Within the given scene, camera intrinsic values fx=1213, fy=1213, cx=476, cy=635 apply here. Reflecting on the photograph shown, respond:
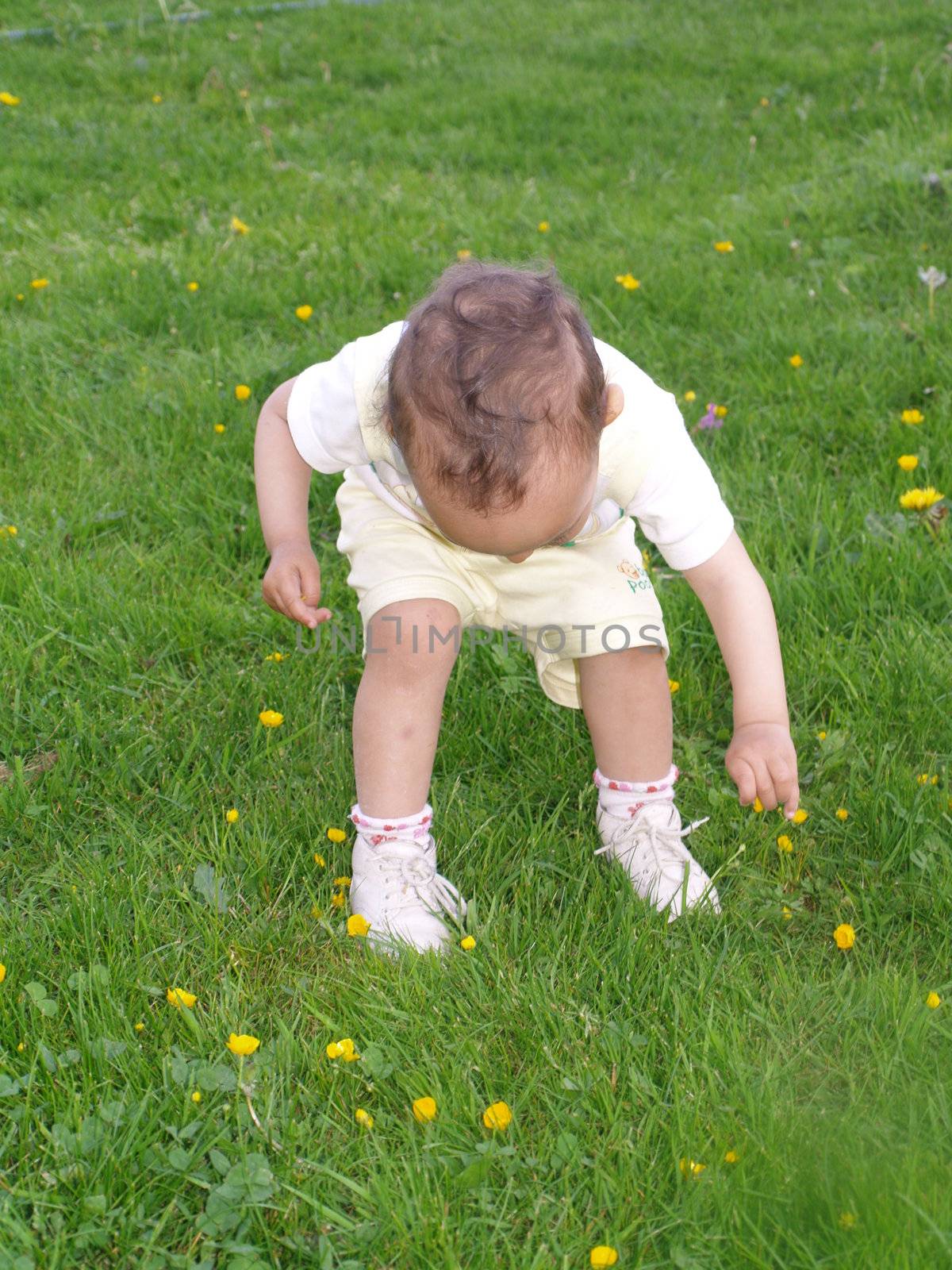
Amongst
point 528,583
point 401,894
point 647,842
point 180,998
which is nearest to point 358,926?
point 401,894

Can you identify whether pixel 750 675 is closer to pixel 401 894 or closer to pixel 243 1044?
pixel 401 894

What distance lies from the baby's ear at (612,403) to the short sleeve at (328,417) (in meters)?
0.50

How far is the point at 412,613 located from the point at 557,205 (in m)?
3.26

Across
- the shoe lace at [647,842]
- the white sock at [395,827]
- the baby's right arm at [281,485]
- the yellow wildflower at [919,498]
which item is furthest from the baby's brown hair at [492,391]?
the yellow wildflower at [919,498]

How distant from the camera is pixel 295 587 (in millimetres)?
2164

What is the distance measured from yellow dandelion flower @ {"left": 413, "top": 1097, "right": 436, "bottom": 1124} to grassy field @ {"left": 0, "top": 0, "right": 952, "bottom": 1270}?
15mm

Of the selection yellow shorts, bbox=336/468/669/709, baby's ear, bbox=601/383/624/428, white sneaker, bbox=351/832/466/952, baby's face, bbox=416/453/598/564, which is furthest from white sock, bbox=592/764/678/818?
baby's ear, bbox=601/383/624/428

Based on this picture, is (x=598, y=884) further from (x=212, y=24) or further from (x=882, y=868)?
(x=212, y=24)

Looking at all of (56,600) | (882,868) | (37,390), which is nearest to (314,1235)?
(882,868)

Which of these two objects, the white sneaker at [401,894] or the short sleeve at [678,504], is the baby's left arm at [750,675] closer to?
the short sleeve at [678,504]

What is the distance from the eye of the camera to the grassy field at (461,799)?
1.66 metres

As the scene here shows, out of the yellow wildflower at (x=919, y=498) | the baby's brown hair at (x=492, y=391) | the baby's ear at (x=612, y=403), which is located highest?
the baby's brown hair at (x=492, y=391)

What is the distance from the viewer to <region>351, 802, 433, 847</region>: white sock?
218 cm

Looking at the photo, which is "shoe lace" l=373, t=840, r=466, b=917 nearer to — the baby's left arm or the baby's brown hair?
the baby's left arm
